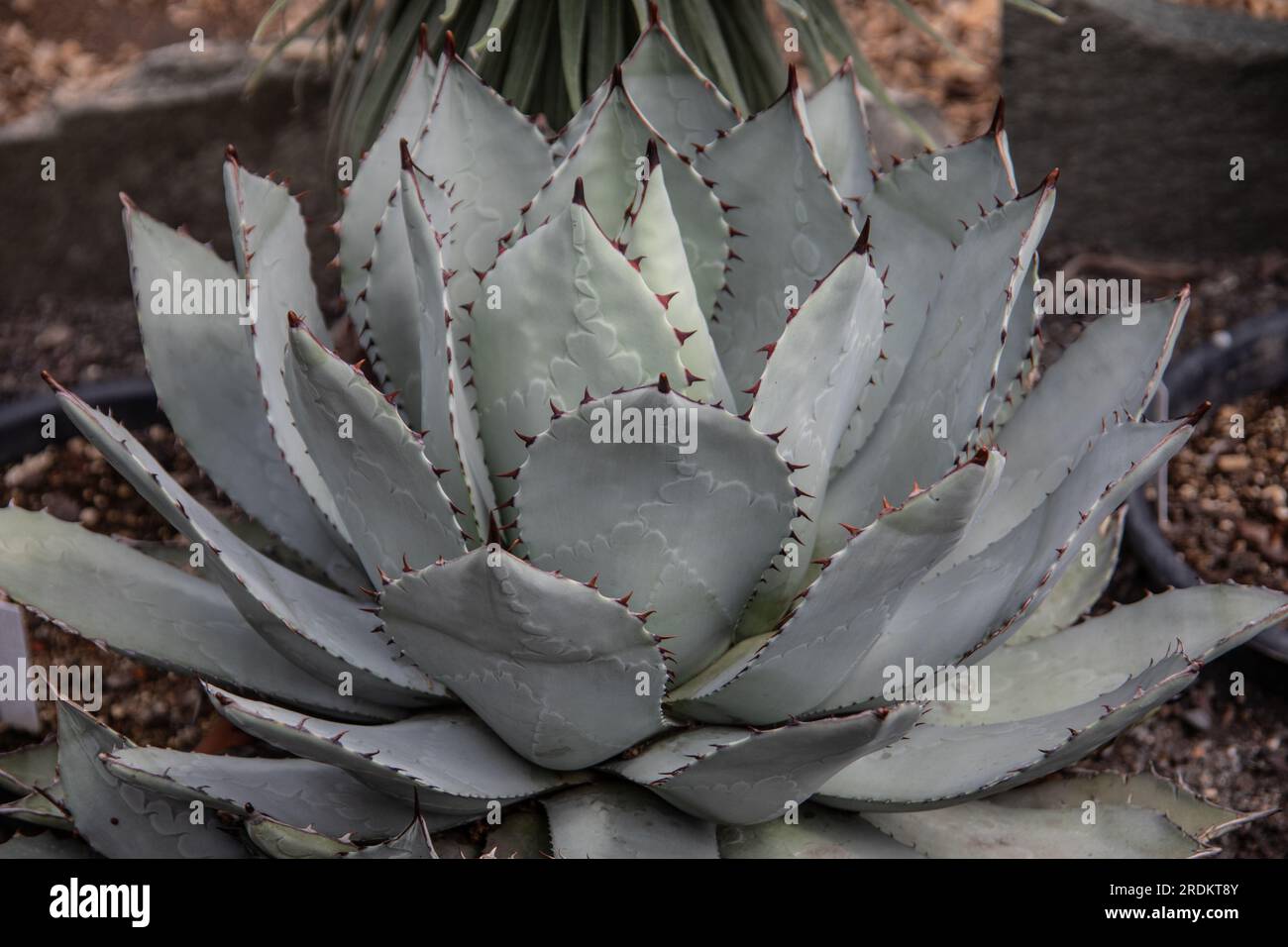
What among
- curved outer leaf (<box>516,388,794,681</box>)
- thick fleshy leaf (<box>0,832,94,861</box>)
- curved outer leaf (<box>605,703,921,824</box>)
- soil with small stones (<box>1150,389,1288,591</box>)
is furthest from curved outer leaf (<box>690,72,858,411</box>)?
soil with small stones (<box>1150,389,1288,591</box>)

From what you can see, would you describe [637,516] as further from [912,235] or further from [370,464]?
[912,235]

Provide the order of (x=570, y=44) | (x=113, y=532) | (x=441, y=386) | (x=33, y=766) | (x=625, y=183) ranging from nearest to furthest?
1. (x=441, y=386)
2. (x=625, y=183)
3. (x=33, y=766)
4. (x=570, y=44)
5. (x=113, y=532)

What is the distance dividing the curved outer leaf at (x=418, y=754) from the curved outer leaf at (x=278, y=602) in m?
0.04

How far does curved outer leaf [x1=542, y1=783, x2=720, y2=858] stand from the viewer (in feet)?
3.23

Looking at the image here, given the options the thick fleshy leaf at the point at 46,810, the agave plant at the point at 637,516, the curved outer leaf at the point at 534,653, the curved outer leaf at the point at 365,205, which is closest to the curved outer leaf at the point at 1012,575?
the agave plant at the point at 637,516

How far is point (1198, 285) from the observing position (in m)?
2.31

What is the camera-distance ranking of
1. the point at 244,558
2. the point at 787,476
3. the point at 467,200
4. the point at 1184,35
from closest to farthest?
the point at 787,476 → the point at 244,558 → the point at 467,200 → the point at 1184,35

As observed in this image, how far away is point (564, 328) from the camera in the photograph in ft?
3.22

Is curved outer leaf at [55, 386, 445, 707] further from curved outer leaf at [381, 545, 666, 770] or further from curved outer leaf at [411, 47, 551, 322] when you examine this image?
curved outer leaf at [411, 47, 551, 322]

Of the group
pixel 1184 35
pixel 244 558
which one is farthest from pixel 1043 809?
pixel 1184 35

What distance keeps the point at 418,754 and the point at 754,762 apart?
0.83 feet

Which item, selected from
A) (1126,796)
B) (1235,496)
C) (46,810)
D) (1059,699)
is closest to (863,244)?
(1059,699)

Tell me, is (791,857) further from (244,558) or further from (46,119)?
(46,119)
